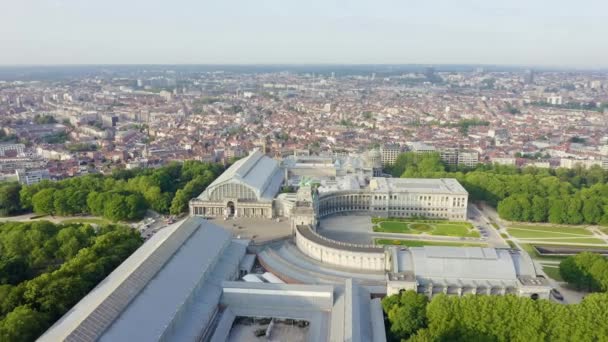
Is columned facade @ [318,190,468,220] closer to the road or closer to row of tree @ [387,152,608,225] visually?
the road

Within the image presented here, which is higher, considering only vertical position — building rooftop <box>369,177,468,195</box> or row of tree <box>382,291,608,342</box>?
building rooftop <box>369,177,468,195</box>

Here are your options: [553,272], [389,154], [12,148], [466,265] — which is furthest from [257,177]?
[12,148]

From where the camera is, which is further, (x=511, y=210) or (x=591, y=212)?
(x=511, y=210)

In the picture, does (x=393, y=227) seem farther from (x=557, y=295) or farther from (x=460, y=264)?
(x=557, y=295)

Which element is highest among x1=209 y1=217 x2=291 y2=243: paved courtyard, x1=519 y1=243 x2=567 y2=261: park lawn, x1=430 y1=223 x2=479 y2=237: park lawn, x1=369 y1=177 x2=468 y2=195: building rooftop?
x1=369 y1=177 x2=468 y2=195: building rooftop

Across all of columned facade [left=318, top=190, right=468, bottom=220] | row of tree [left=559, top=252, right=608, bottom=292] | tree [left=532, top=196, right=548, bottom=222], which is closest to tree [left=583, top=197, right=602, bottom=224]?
tree [left=532, top=196, right=548, bottom=222]

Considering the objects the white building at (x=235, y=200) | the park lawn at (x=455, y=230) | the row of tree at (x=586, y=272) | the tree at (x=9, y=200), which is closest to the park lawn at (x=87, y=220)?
the tree at (x=9, y=200)
